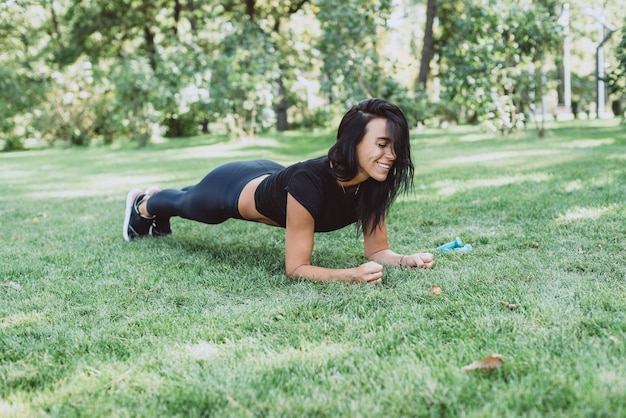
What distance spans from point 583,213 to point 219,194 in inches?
103

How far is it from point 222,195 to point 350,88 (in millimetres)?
10310

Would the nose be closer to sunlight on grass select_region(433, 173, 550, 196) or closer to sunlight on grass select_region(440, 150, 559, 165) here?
sunlight on grass select_region(433, 173, 550, 196)

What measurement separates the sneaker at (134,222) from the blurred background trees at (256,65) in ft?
29.8

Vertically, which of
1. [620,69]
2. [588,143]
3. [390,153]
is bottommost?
[588,143]

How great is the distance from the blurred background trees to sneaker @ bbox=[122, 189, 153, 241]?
9.09 m

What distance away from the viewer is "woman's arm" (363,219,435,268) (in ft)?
10.3

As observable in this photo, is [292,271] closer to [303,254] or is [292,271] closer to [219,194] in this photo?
[303,254]

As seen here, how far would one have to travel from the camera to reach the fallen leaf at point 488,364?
182 cm

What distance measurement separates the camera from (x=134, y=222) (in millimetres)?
4363

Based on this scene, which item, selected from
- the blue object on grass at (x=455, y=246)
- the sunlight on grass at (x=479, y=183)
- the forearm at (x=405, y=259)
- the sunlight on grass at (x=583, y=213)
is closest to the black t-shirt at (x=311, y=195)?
the forearm at (x=405, y=259)

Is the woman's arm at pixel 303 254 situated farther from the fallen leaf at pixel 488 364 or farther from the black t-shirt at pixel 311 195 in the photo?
the fallen leaf at pixel 488 364

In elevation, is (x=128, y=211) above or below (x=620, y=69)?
below

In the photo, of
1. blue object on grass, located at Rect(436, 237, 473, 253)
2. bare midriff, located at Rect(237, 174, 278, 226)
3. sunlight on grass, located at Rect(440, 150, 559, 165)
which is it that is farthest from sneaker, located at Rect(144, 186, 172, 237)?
sunlight on grass, located at Rect(440, 150, 559, 165)

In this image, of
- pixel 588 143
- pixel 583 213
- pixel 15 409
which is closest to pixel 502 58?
pixel 588 143
